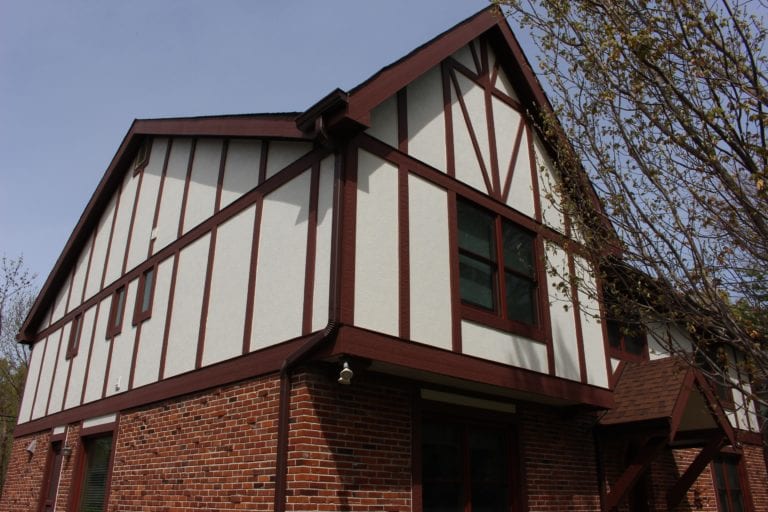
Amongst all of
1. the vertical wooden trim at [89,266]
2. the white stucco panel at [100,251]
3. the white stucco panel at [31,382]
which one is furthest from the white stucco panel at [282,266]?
the white stucco panel at [31,382]

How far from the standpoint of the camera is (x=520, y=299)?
9.55 m

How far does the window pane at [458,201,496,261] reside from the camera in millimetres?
8938

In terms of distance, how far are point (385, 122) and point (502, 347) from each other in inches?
139

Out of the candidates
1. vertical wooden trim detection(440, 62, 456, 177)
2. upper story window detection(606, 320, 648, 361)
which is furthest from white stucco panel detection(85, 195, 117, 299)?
upper story window detection(606, 320, 648, 361)

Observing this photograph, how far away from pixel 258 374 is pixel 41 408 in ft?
35.1

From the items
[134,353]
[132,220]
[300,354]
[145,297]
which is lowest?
[300,354]

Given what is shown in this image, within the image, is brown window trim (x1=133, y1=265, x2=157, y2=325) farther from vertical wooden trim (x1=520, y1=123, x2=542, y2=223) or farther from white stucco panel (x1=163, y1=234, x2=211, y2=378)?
vertical wooden trim (x1=520, y1=123, x2=542, y2=223)

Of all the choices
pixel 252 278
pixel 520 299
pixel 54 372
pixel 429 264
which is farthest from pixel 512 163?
pixel 54 372

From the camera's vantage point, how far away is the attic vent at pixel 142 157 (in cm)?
1342

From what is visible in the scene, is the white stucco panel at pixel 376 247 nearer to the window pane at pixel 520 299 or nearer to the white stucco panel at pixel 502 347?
the white stucco panel at pixel 502 347

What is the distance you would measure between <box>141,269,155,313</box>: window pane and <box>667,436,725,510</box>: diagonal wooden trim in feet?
33.6

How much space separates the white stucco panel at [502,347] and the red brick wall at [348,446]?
4.28 feet

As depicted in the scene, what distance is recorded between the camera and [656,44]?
6.16 m

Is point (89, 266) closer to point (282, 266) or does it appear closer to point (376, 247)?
point (282, 266)
